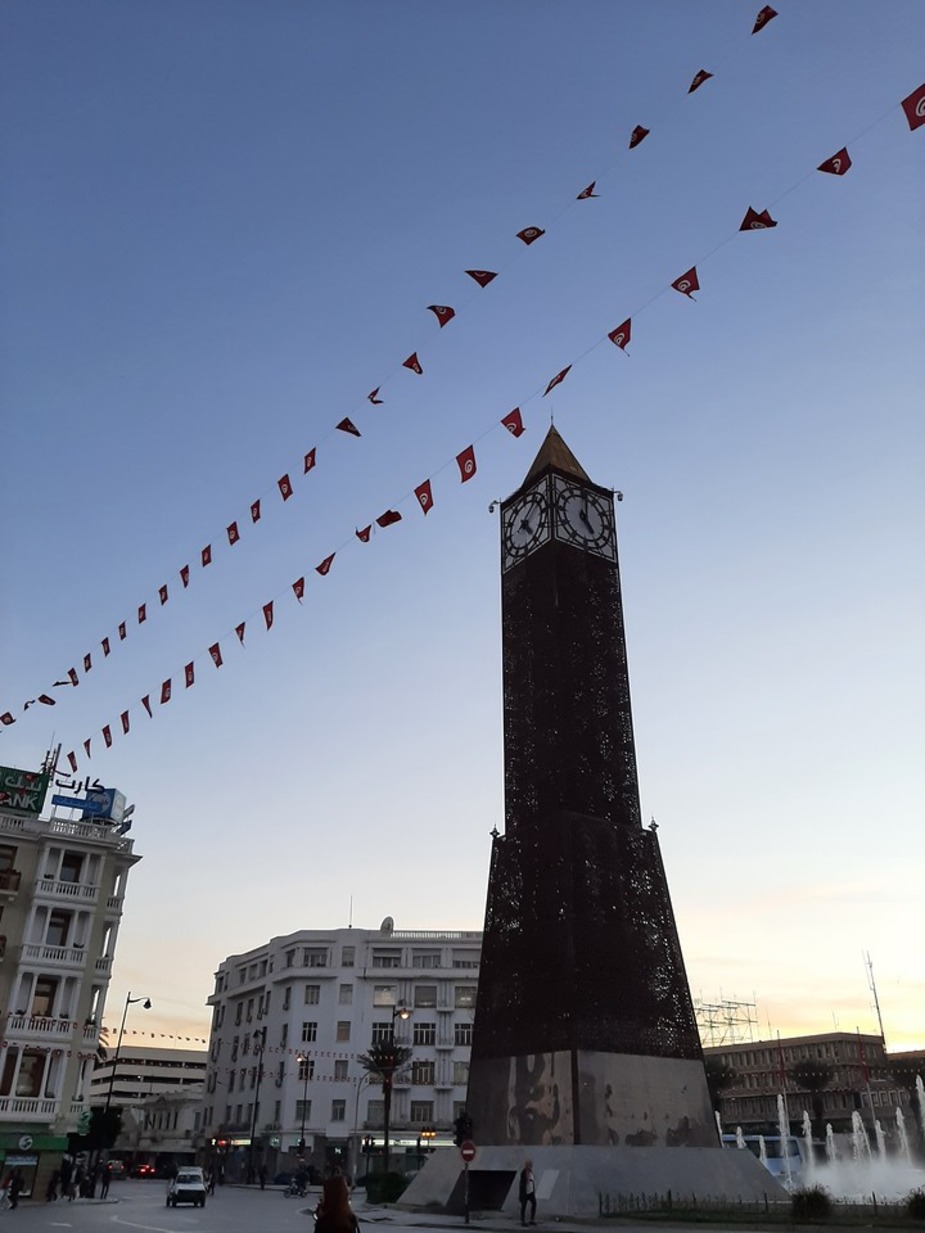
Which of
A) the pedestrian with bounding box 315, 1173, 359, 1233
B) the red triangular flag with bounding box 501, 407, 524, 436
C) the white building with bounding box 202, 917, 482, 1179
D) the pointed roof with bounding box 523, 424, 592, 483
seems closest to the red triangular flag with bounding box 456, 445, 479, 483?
the red triangular flag with bounding box 501, 407, 524, 436

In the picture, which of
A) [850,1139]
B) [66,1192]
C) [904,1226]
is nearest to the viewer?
[904,1226]

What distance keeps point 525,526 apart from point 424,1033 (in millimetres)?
52686

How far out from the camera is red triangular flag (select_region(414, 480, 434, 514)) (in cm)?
2167

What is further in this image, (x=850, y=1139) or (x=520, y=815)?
(x=850, y=1139)

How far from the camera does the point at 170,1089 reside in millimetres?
121500

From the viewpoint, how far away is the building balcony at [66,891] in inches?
1688

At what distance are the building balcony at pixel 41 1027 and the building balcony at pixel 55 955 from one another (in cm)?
211

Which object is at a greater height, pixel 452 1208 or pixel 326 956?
pixel 326 956

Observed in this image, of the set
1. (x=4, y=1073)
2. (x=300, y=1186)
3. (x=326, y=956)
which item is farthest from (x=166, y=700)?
(x=326, y=956)

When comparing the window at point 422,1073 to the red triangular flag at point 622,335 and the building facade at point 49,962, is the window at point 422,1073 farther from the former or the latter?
the red triangular flag at point 622,335

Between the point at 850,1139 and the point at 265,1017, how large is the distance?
5828 cm

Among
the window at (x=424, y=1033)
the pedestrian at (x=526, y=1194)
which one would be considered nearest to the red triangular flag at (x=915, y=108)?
the pedestrian at (x=526, y=1194)

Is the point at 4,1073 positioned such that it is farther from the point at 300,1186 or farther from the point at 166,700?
the point at 166,700

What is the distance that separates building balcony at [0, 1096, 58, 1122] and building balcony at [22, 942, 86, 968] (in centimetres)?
509
